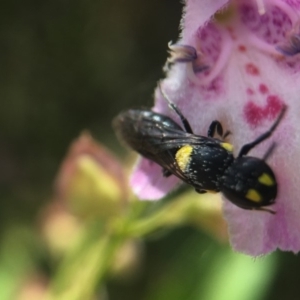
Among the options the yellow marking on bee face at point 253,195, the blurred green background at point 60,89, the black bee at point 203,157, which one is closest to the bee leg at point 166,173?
the black bee at point 203,157

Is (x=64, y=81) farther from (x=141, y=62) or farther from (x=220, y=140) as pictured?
(x=220, y=140)

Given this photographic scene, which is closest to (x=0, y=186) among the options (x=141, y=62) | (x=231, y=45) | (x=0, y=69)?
(x=0, y=69)

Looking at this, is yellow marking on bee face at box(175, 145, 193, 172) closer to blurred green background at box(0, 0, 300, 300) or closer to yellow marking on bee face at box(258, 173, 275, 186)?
yellow marking on bee face at box(258, 173, 275, 186)

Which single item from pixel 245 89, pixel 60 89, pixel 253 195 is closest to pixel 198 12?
pixel 245 89

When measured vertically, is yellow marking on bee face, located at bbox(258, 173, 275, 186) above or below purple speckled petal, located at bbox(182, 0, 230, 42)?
below

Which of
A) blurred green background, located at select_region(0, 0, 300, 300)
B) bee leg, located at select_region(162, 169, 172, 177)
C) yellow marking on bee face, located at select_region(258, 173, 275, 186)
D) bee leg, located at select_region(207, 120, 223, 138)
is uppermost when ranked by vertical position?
bee leg, located at select_region(207, 120, 223, 138)

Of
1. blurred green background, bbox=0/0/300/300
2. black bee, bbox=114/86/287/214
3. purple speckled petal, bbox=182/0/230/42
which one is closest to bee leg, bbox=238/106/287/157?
black bee, bbox=114/86/287/214

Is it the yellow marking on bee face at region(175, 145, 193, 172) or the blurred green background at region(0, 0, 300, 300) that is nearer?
the yellow marking on bee face at region(175, 145, 193, 172)
